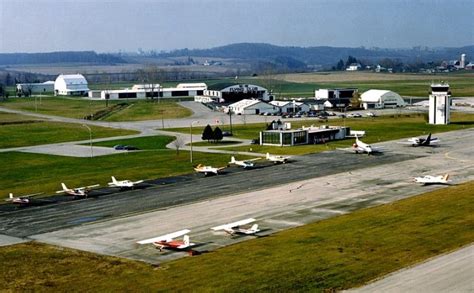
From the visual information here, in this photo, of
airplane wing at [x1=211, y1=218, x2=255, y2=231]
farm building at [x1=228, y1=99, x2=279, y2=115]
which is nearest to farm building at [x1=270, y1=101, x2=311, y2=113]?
farm building at [x1=228, y1=99, x2=279, y2=115]

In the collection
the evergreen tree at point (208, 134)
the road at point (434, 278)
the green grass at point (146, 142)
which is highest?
the evergreen tree at point (208, 134)

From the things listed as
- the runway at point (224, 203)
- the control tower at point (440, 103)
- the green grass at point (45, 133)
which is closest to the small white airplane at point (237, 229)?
the runway at point (224, 203)

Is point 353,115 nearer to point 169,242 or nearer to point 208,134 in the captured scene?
point 208,134

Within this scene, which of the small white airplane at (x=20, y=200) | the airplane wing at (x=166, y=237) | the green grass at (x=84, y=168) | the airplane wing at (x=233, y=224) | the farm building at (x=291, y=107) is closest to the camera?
the airplane wing at (x=166, y=237)

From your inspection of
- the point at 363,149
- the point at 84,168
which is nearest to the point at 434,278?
the point at 363,149

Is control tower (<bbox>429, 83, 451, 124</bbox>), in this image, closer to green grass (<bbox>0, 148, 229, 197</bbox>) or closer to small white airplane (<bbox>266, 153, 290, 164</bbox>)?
small white airplane (<bbox>266, 153, 290, 164</bbox>)

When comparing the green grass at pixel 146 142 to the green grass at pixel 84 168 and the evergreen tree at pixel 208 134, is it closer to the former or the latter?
the green grass at pixel 84 168
